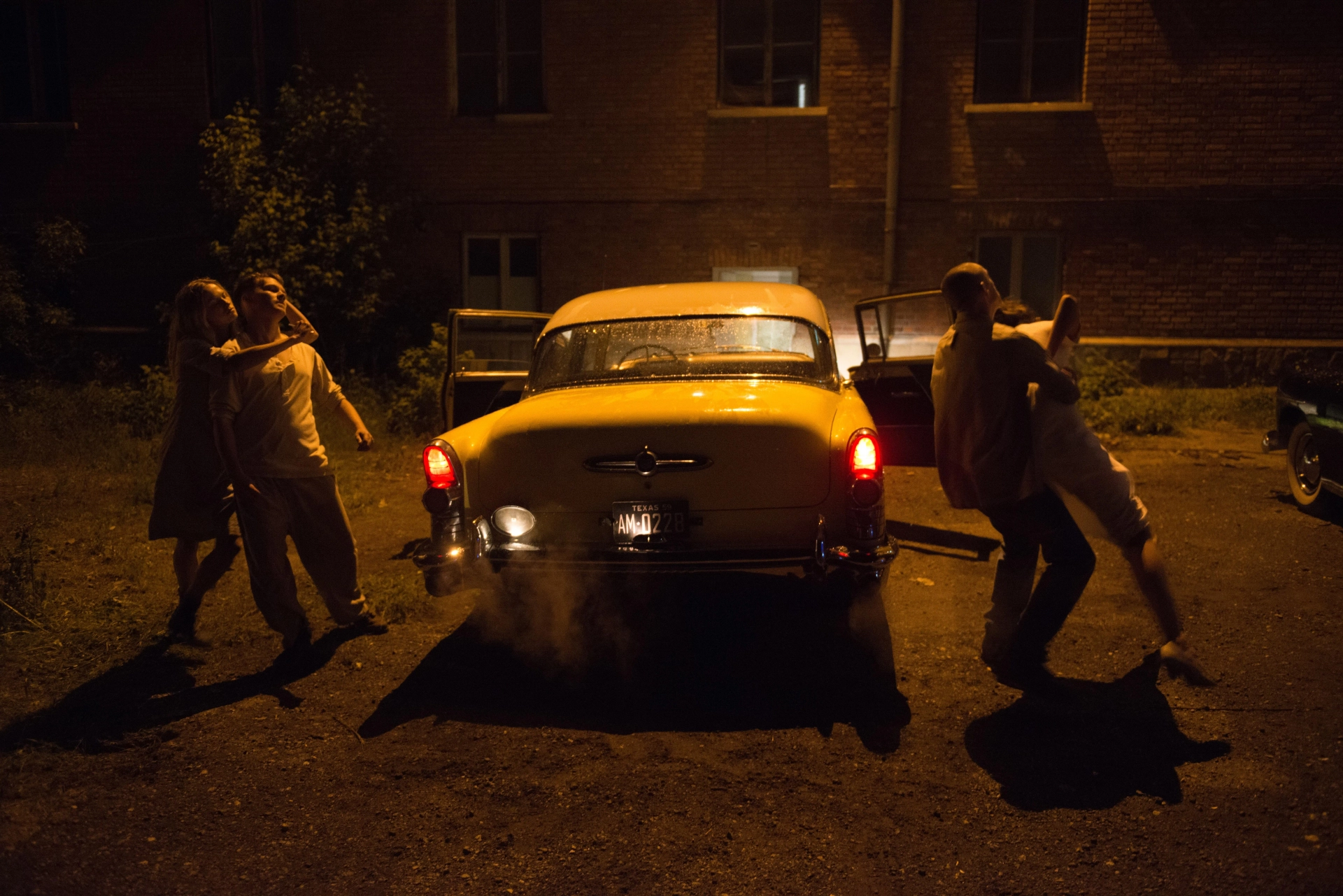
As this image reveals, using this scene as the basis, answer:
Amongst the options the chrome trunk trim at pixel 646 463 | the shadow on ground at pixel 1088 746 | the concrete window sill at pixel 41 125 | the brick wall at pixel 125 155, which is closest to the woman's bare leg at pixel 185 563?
the chrome trunk trim at pixel 646 463

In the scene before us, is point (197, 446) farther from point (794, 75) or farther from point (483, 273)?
point (794, 75)

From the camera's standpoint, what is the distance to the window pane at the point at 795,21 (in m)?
13.3

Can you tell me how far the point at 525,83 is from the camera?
1408 centimetres

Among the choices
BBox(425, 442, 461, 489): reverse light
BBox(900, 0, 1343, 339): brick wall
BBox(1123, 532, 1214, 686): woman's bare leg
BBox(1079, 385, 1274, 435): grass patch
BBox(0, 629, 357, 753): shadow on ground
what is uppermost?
BBox(900, 0, 1343, 339): brick wall

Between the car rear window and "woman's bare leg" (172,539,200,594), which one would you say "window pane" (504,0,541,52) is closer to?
the car rear window

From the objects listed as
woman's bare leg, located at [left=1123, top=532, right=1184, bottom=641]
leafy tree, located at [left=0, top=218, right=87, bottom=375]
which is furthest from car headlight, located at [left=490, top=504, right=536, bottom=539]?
leafy tree, located at [left=0, top=218, right=87, bottom=375]

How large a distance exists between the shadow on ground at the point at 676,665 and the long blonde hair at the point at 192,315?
1790 mm

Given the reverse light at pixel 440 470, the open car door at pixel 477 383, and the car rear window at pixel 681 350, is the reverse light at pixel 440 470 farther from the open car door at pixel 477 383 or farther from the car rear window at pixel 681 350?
the open car door at pixel 477 383

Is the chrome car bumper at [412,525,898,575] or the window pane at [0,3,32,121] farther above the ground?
the window pane at [0,3,32,121]

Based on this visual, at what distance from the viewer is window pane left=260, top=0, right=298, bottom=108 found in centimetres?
1432

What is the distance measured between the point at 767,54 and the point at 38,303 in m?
9.85

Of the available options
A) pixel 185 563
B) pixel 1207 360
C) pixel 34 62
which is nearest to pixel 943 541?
pixel 185 563

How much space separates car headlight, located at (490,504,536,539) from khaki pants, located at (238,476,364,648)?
2.55 ft

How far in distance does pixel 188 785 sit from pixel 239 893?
86cm
